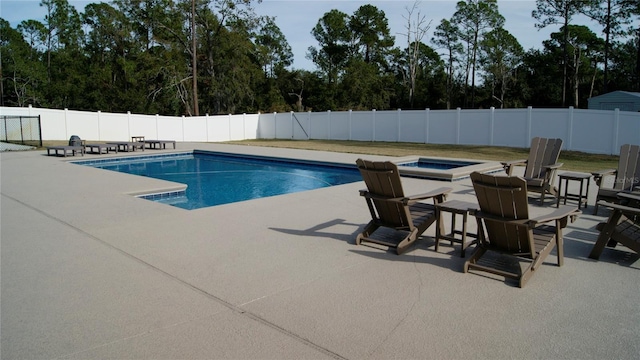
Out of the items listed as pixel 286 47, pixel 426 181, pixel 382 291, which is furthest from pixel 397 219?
pixel 286 47

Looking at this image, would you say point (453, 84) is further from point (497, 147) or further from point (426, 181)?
point (426, 181)

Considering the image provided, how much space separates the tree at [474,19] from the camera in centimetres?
3803

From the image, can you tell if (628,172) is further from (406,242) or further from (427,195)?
(406,242)

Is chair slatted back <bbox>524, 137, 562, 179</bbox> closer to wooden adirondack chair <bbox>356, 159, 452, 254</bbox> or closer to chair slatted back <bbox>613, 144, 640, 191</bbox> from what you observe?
chair slatted back <bbox>613, 144, 640, 191</bbox>

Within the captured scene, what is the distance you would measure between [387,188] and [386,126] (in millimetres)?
19531

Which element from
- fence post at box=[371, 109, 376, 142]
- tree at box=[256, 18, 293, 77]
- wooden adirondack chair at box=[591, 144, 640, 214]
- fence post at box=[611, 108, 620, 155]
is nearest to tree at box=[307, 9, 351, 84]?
tree at box=[256, 18, 293, 77]

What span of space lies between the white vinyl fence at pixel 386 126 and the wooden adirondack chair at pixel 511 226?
1456 centimetres

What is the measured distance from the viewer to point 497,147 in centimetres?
1973

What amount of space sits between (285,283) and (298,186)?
797cm

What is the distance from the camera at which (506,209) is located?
425cm

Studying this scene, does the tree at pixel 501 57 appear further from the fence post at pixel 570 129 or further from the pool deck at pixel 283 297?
the pool deck at pixel 283 297

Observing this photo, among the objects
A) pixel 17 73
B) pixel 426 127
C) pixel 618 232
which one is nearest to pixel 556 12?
pixel 426 127

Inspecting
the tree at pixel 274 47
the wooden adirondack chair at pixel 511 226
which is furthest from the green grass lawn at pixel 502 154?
the tree at pixel 274 47

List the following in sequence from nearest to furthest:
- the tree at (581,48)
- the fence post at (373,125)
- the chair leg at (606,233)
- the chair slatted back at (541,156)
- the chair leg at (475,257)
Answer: the chair leg at (475,257) → the chair leg at (606,233) → the chair slatted back at (541,156) → the fence post at (373,125) → the tree at (581,48)
